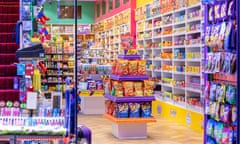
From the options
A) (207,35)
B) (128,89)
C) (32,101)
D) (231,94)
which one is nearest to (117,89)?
(128,89)

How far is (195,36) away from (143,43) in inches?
147

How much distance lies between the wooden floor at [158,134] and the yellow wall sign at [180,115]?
0.15 metres

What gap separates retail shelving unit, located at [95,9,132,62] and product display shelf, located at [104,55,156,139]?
5151mm

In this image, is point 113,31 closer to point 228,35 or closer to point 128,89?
point 128,89

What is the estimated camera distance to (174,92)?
1062 cm

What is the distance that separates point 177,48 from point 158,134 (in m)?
2.74

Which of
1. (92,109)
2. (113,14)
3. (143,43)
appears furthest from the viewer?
(113,14)

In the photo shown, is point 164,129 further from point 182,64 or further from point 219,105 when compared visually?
point 219,105

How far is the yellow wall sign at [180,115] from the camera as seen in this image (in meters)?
9.01

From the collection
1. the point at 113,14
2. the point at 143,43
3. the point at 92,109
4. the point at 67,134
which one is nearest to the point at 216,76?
the point at 67,134

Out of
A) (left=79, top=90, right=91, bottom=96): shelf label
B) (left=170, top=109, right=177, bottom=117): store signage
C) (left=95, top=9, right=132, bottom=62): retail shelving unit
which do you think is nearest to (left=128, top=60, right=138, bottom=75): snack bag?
(left=170, top=109, right=177, bottom=117): store signage

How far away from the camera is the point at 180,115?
32.9 feet

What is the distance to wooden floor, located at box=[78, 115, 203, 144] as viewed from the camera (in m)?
7.95

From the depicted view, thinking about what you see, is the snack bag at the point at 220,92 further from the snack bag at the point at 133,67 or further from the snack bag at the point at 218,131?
the snack bag at the point at 133,67
